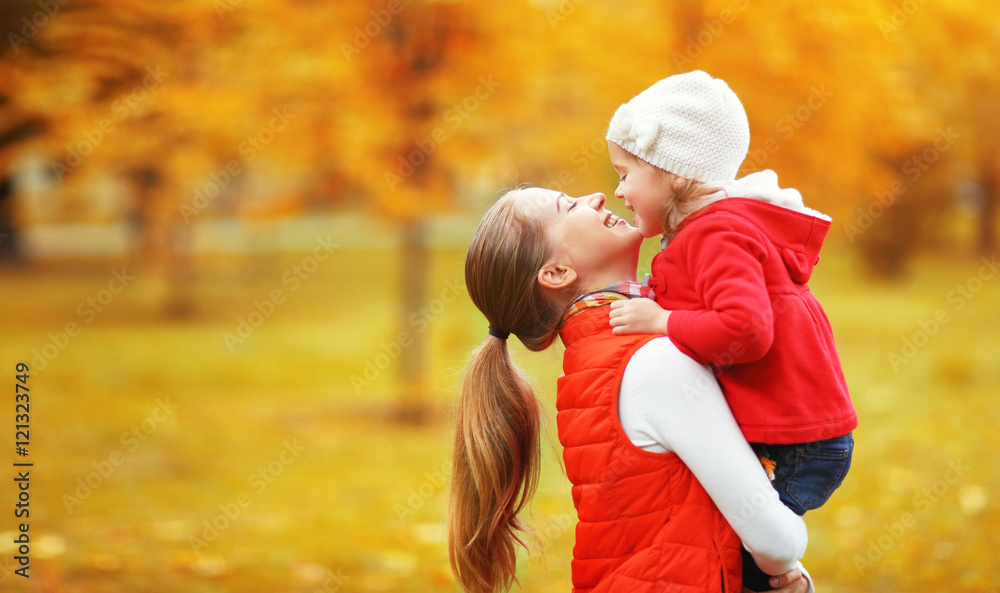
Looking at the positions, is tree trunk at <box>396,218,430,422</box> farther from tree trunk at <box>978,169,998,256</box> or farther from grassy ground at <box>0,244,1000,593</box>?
tree trunk at <box>978,169,998,256</box>

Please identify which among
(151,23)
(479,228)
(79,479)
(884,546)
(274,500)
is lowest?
(884,546)

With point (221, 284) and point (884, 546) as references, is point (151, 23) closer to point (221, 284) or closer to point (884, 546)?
point (884, 546)

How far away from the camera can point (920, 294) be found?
1705 cm

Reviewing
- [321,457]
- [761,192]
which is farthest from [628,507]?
[321,457]

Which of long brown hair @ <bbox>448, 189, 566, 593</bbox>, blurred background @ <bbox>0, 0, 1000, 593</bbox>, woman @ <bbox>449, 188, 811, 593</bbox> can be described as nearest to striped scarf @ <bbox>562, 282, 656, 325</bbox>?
woman @ <bbox>449, 188, 811, 593</bbox>

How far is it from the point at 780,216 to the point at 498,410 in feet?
2.76

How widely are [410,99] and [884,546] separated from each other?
16.7 ft

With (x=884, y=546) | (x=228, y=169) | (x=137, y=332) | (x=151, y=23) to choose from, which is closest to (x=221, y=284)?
(x=137, y=332)

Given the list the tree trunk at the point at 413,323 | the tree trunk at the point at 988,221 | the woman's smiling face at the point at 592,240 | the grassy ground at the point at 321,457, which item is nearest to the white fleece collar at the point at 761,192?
the woman's smiling face at the point at 592,240

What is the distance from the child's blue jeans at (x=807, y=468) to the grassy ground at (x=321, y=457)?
80cm

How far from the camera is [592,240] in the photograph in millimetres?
2119

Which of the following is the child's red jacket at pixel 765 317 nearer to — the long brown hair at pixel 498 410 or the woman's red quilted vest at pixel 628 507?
the woman's red quilted vest at pixel 628 507

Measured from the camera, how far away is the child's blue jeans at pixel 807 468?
1.89 metres

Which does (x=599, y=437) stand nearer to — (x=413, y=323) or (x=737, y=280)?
(x=737, y=280)
